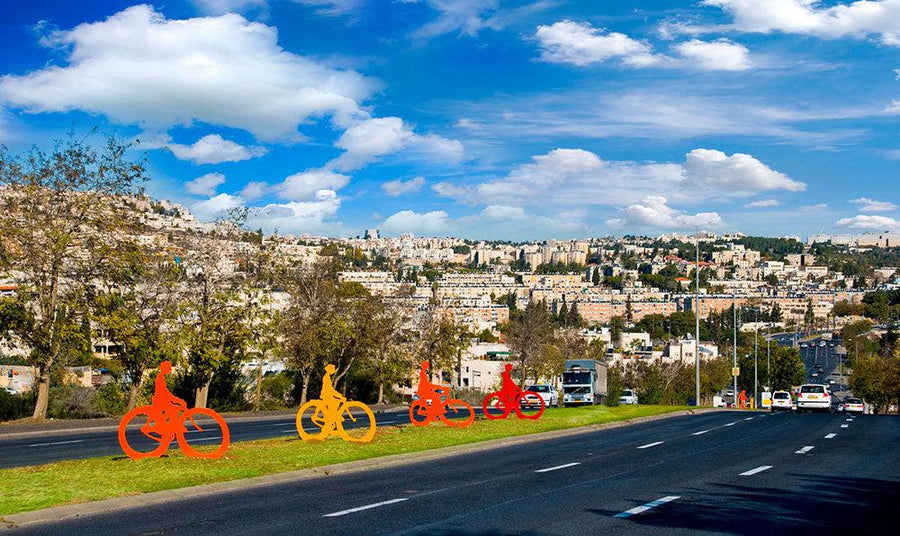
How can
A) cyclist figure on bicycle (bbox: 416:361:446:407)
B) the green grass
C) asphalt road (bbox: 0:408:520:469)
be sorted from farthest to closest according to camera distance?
cyclist figure on bicycle (bbox: 416:361:446:407), asphalt road (bbox: 0:408:520:469), the green grass

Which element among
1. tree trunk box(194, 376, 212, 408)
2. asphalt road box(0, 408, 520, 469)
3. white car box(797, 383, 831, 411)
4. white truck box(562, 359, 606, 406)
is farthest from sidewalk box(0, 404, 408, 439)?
white car box(797, 383, 831, 411)

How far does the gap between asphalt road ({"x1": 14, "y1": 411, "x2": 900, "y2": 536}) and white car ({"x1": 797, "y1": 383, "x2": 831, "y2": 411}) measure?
38551 millimetres

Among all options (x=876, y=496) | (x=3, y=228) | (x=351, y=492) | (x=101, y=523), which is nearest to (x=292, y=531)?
(x=101, y=523)

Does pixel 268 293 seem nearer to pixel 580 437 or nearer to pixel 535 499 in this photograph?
pixel 580 437

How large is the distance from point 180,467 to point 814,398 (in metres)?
50.5

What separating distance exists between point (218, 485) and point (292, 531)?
4.15m

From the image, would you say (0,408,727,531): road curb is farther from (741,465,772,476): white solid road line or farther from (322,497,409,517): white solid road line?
(741,465,772,476): white solid road line

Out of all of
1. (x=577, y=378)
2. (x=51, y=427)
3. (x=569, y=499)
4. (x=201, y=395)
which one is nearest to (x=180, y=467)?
(x=569, y=499)

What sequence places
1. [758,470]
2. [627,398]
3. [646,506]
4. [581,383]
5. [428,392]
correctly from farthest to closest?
[627,398], [581,383], [428,392], [758,470], [646,506]

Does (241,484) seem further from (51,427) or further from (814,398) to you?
(814,398)

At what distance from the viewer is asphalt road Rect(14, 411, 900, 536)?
10367mm

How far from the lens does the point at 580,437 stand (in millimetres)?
26219

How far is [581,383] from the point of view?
55156 mm

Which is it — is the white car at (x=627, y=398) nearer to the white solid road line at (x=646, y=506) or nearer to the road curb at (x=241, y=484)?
the road curb at (x=241, y=484)
